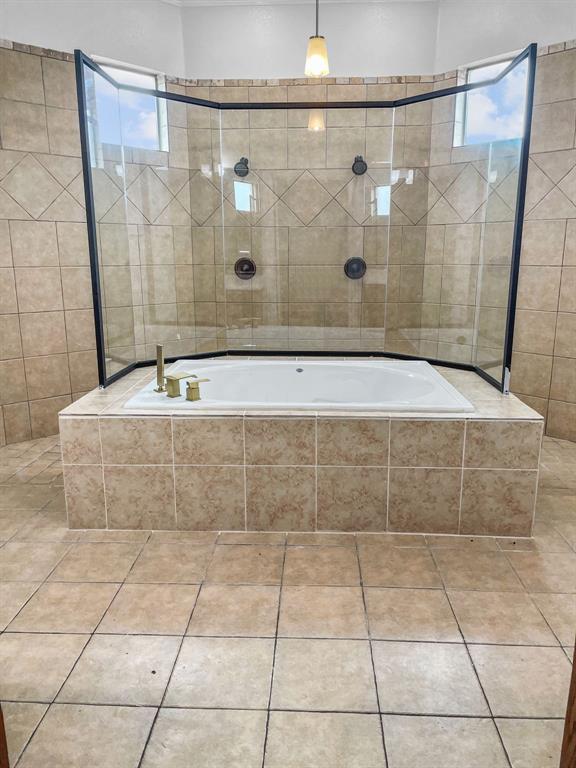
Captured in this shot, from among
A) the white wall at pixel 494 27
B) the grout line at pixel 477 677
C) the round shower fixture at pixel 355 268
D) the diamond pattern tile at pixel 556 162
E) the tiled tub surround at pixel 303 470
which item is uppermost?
the white wall at pixel 494 27

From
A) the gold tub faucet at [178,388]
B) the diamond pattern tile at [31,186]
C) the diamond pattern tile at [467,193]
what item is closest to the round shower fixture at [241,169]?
the diamond pattern tile at [31,186]

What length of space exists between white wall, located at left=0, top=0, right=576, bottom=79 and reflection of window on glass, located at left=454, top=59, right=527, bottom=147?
2.89 ft

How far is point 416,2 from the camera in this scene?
3.66 m

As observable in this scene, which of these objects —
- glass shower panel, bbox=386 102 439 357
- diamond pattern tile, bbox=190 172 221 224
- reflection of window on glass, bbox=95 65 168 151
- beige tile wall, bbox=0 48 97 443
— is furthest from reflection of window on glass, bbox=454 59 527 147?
beige tile wall, bbox=0 48 97 443

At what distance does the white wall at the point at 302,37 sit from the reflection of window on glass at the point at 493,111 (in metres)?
0.98

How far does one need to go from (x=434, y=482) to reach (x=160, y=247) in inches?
82.8

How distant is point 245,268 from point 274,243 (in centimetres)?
24

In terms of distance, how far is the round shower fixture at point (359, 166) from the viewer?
3.44m

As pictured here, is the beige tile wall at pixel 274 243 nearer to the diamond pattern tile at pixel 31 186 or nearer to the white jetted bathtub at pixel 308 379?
the diamond pattern tile at pixel 31 186

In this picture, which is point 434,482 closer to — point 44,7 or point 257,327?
point 257,327

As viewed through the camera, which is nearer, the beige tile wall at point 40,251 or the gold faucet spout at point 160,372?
the gold faucet spout at point 160,372

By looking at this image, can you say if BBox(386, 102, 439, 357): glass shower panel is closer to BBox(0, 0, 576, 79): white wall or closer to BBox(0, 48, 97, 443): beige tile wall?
BBox(0, 0, 576, 79): white wall

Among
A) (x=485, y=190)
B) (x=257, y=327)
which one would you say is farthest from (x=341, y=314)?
(x=485, y=190)

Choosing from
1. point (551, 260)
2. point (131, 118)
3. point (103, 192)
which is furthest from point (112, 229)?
point (551, 260)
